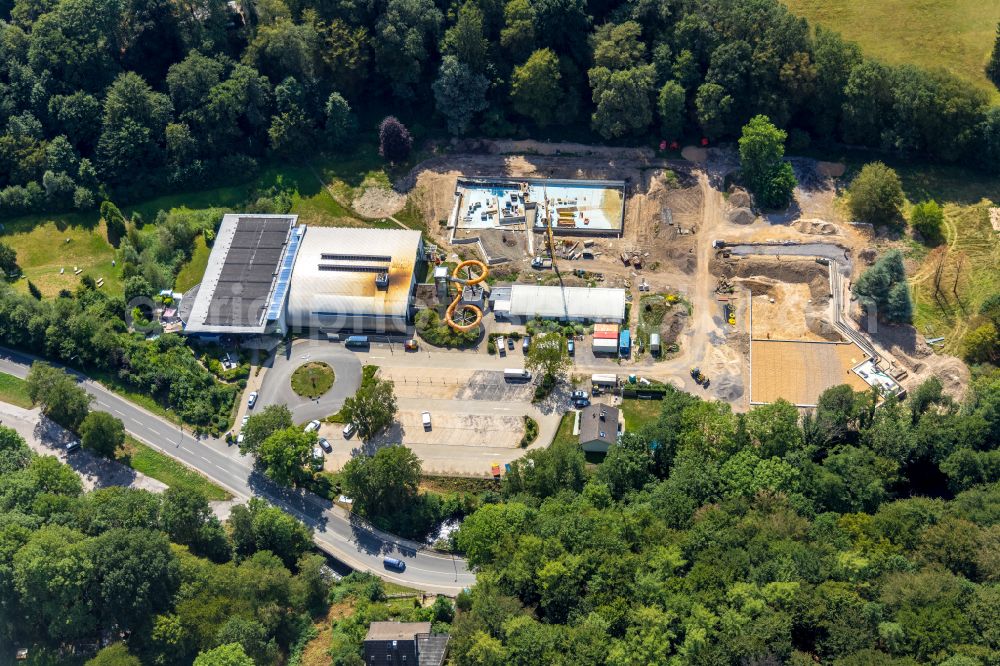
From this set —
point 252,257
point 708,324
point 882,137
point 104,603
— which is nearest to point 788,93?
point 882,137

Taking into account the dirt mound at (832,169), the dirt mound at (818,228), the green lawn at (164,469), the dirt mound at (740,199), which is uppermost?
the dirt mound at (832,169)

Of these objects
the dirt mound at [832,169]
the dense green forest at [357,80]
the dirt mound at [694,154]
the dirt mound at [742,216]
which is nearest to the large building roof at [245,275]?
the dense green forest at [357,80]

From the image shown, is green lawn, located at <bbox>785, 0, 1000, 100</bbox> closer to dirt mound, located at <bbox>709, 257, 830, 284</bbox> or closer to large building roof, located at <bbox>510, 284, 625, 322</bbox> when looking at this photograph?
dirt mound, located at <bbox>709, 257, 830, 284</bbox>

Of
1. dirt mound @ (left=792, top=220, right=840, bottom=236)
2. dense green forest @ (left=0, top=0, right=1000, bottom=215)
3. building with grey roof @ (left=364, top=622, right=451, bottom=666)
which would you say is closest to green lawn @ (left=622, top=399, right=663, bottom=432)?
dirt mound @ (left=792, top=220, right=840, bottom=236)

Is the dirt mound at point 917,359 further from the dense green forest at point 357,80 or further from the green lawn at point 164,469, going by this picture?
the green lawn at point 164,469

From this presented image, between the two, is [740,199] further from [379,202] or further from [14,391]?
[14,391]

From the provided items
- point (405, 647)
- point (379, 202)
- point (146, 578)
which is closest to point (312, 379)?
point (379, 202)

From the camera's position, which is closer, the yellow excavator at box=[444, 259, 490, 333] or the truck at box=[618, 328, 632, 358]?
the truck at box=[618, 328, 632, 358]
